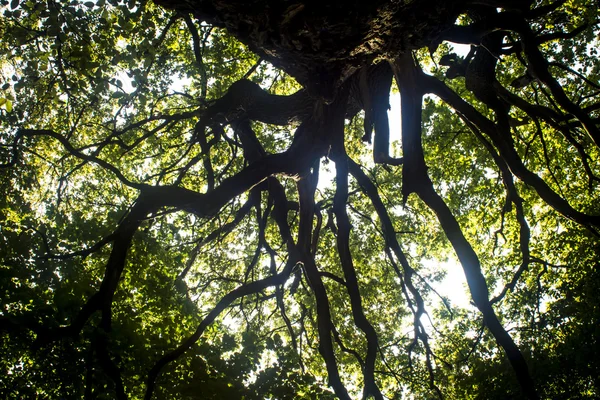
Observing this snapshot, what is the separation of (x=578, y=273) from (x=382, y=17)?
33.4 feet

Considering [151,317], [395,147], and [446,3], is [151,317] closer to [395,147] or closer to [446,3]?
[446,3]

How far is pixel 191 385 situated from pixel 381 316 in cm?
704

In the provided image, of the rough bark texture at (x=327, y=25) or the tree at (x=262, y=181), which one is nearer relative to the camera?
the rough bark texture at (x=327, y=25)

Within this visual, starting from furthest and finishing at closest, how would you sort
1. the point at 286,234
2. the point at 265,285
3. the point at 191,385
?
the point at 286,234 < the point at 265,285 < the point at 191,385

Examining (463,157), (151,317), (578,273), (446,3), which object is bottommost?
(151,317)

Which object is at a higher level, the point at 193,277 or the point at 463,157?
the point at 463,157

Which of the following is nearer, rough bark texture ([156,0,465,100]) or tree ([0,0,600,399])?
rough bark texture ([156,0,465,100])

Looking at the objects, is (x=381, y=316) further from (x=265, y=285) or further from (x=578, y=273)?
(x=265, y=285)

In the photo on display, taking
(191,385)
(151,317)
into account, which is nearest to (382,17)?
(191,385)

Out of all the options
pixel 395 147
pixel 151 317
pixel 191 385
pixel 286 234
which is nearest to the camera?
pixel 191 385

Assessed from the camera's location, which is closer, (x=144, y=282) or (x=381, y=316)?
(x=144, y=282)

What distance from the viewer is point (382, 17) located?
2.79 m

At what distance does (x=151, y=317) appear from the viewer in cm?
618

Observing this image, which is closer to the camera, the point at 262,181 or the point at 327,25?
the point at 327,25
